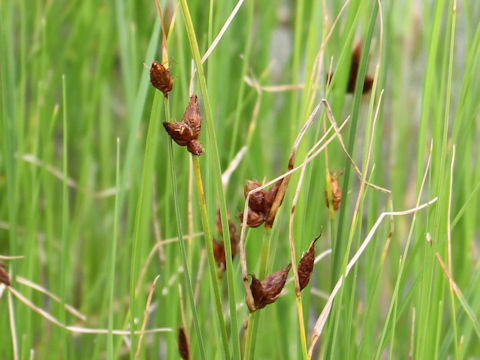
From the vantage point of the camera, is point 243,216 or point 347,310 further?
point 347,310

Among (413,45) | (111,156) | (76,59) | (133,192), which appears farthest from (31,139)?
(413,45)

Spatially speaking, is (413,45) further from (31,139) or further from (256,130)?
(31,139)

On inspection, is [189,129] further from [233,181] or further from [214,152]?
[233,181]

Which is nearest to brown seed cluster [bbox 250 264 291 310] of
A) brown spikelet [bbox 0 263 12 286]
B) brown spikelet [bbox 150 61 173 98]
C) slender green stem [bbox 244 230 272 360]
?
slender green stem [bbox 244 230 272 360]

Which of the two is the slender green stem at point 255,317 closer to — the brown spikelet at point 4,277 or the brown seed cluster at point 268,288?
the brown seed cluster at point 268,288

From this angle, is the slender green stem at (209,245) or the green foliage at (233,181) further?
the green foliage at (233,181)

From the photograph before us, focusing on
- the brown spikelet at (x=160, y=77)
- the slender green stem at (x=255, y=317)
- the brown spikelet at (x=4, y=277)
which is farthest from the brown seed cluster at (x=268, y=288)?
the brown spikelet at (x=4, y=277)

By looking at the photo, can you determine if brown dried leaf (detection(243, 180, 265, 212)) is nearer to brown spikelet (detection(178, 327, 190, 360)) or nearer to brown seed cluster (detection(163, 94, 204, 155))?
brown seed cluster (detection(163, 94, 204, 155))
